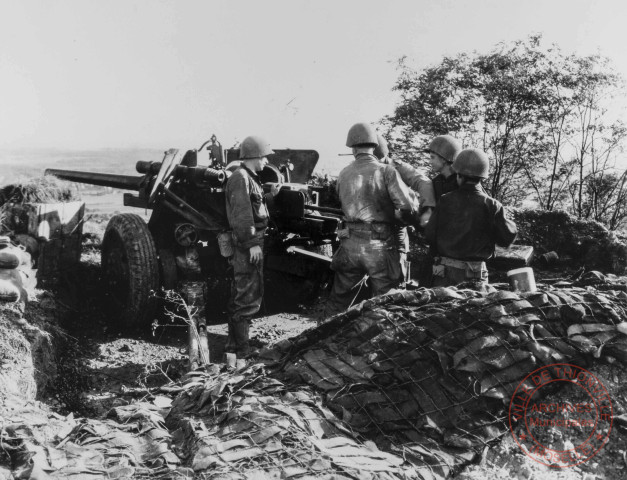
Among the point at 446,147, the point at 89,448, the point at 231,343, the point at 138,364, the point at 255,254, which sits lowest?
the point at 138,364

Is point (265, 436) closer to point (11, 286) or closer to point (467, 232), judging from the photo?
point (467, 232)

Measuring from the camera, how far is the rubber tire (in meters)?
5.81

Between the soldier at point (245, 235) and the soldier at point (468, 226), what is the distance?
160 cm

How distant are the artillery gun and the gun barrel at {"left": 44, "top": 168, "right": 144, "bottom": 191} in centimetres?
39

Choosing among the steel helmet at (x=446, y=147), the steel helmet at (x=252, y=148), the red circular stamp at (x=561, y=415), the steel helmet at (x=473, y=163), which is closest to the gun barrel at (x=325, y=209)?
the steel helmet at (x=252, y=148)

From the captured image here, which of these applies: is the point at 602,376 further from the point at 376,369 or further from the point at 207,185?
the point at 207,185

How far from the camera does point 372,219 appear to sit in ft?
16.4

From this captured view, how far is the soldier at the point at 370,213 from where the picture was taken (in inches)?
196

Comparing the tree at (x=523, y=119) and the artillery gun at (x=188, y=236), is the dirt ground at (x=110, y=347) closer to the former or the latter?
the artillery gun at (x=188, y=236)

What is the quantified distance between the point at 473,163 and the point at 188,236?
2.88 metres

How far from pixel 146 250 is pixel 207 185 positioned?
891 millimetres

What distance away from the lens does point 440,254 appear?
4688 millimetres

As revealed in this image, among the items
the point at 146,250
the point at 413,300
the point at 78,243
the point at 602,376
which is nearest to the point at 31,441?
the point at 413,300

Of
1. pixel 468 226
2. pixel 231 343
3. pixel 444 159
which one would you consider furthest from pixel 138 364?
pixel 444 159
